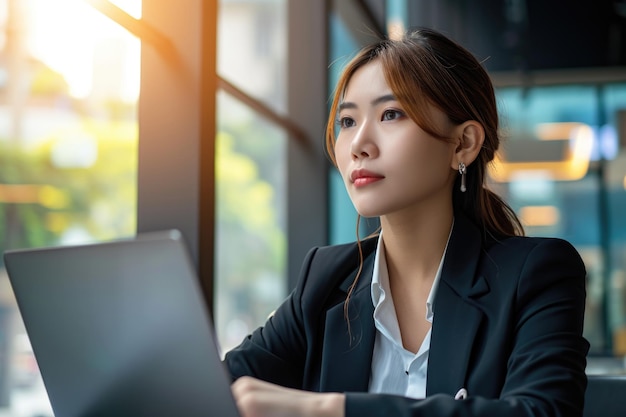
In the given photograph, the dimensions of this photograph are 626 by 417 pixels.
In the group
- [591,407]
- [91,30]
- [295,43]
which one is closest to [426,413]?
[591,407]

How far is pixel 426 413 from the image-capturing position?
3.47 ft

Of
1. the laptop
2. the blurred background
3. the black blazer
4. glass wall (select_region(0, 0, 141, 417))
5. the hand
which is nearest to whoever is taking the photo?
the laptop

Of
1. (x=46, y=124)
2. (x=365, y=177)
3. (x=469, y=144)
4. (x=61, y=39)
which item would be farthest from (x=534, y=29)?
(x=365, y=177)

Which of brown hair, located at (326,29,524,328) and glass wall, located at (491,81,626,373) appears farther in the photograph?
glass wall, located at (491,81,626,373)

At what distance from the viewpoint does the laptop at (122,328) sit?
0.86 meters

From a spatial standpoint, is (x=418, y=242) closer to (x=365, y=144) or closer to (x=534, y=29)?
(x=365, y=144)

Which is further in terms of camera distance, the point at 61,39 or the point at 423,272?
the point at 61,39

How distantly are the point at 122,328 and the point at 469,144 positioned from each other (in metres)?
0.89

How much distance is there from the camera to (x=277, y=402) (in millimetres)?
988

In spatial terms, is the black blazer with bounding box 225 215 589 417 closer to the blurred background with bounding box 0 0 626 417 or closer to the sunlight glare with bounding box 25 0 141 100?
the blurred background with bounding box 0 0 626 417

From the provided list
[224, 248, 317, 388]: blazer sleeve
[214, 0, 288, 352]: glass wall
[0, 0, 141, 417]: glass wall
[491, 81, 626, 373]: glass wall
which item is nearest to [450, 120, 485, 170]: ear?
[224, 248, 317, 388]: blazer sleeve

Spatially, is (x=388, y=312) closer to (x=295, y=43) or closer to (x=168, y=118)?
(x=168, y=118)

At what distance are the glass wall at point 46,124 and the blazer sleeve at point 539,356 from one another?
1153 millimetres

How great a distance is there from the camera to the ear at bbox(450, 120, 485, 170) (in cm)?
155
